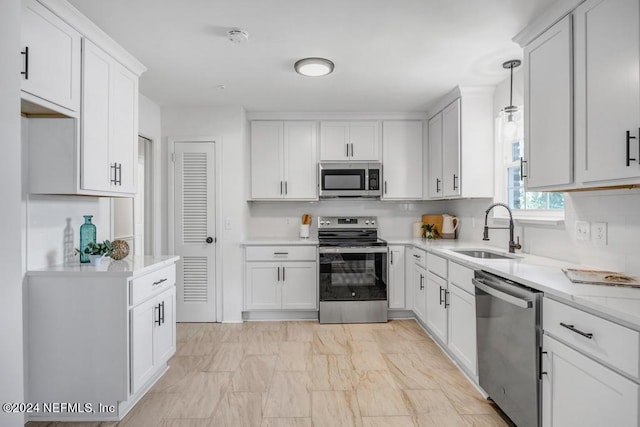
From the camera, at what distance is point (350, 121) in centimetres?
421

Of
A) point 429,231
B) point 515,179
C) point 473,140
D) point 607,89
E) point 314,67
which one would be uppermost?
point 314,67

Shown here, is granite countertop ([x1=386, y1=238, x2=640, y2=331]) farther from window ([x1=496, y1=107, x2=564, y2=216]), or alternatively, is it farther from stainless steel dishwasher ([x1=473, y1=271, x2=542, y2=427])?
window ([x1=496, y1=107, x2=564, y2=216])

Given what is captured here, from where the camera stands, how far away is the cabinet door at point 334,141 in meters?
4.20

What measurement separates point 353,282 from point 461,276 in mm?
1437

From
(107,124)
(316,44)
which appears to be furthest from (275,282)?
(316,44)

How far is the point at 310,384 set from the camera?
254 centimetres

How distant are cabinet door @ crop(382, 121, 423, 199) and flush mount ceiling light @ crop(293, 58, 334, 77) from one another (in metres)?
1.59

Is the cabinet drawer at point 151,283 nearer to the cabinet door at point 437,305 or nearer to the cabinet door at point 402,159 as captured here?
the cabinet door at point 437,305

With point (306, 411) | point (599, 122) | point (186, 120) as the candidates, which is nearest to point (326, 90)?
point (186, 120)

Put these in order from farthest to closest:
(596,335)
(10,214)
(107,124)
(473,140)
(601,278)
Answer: (473,140), (107,124), (601,278), (596,335), (10,214)

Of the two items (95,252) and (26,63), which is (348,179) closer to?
(95,252)

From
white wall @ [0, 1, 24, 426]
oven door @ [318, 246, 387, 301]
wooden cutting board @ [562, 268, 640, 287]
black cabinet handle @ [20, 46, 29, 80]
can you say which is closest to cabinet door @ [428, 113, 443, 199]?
oven door @ [318, 246, 387, 301]

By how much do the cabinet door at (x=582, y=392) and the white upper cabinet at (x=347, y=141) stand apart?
2.91 m

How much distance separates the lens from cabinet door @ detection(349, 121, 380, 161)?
4207 mm
